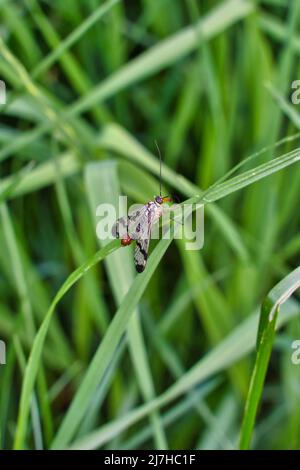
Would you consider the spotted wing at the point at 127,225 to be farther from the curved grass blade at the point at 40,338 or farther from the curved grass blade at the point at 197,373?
the curved grass blade at the point at 197,373

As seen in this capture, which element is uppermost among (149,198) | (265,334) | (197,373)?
Answer: (149,198)

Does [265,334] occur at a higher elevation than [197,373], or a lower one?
lower

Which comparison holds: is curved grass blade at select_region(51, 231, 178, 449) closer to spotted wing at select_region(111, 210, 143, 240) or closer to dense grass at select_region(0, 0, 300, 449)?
spotted wing at select_region(111, 210, 143, 240)

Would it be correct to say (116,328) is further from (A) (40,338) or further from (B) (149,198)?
(B) (149,198)

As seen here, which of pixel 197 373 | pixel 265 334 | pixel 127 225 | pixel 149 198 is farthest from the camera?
pixel 149 198

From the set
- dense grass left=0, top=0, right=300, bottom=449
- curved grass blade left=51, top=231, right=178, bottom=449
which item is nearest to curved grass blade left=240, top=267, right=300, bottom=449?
curved grass blade left=51, top=231, right=178, bottom=449

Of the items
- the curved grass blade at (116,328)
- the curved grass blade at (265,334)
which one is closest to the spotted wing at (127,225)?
the curved grass blade at (116,328)

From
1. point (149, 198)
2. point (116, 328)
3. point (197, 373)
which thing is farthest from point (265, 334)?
point (149, 198)

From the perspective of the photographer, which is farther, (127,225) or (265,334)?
(127,225)
